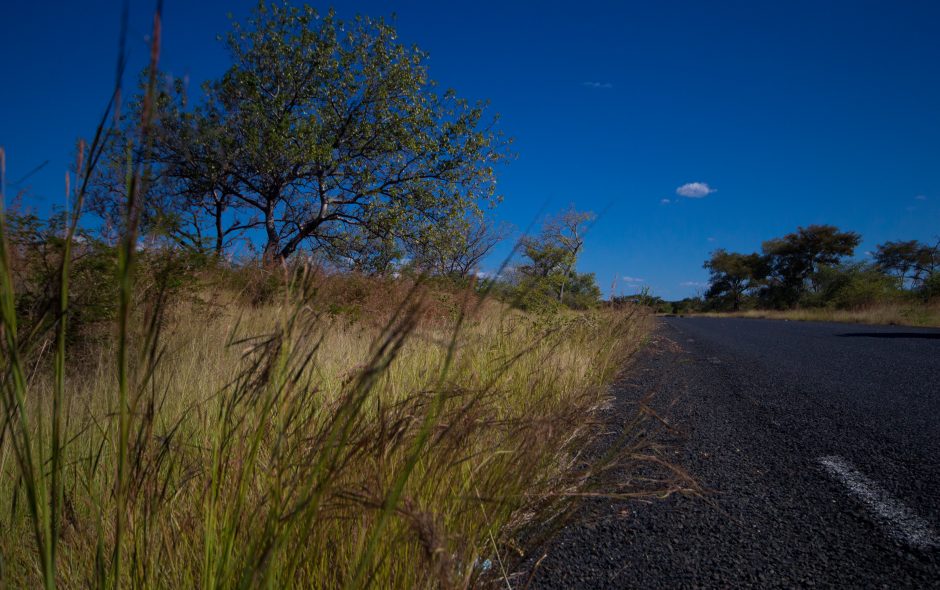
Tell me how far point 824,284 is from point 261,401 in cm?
4210

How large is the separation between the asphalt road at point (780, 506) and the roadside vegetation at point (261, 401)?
0.22 meters

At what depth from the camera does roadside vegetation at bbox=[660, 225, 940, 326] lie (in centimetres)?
1992

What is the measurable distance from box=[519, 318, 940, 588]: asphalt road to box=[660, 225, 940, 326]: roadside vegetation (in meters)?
16.2

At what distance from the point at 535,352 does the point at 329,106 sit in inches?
432

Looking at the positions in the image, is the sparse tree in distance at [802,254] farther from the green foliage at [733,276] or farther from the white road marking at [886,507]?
the white road marking at [886,507]

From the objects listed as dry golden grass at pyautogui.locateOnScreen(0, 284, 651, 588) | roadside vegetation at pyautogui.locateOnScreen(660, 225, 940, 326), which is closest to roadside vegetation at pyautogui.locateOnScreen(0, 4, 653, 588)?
dry golden grass at pyautogui.locateOnScreen(0, 284, 651, 588)

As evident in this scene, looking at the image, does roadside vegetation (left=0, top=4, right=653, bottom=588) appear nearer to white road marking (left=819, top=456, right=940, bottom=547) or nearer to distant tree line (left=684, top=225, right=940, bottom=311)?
white road marking (left=819, top=456, right=940, bottom=547)

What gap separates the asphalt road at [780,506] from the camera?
1427 millimetres

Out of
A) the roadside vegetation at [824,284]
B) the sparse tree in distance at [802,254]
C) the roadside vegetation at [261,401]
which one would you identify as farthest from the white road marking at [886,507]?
the sparse tree in distance at [802,254]

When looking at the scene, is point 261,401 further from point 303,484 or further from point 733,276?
point 733,276

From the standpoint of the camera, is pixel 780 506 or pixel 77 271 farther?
pixel 77 271

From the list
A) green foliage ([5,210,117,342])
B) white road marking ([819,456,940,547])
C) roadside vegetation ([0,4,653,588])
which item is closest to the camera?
roadside vegetation ([0,4,653,588])

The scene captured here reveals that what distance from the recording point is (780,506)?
1.87 metres

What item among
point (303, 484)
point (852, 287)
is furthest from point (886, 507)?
point (852, 287)
